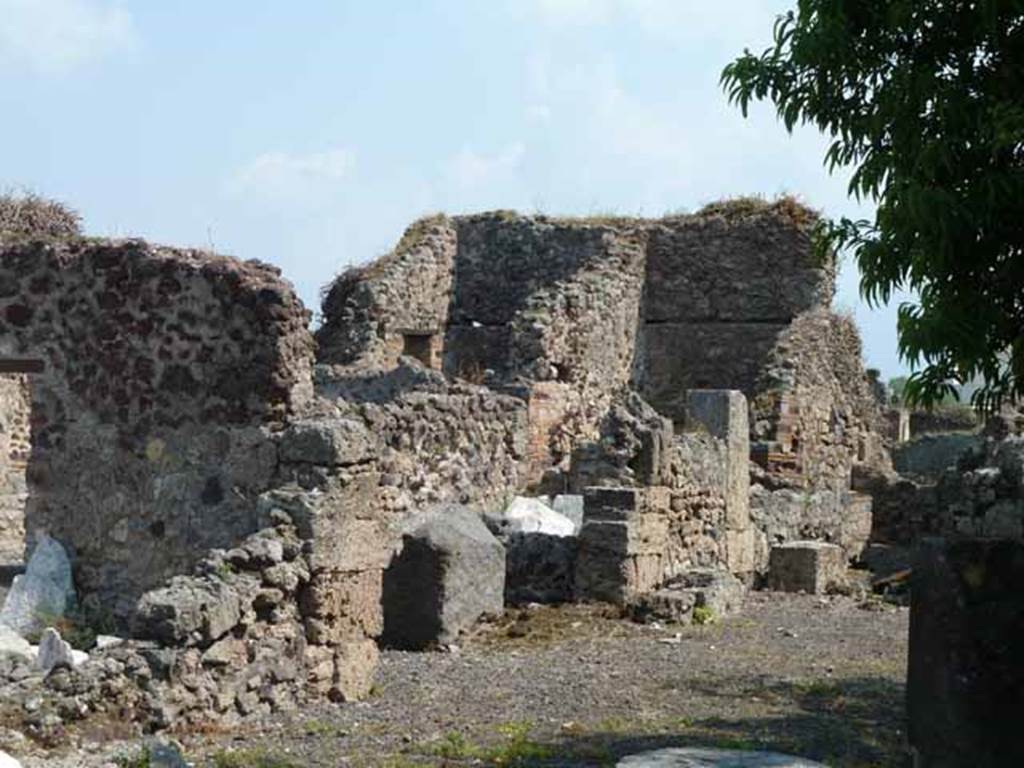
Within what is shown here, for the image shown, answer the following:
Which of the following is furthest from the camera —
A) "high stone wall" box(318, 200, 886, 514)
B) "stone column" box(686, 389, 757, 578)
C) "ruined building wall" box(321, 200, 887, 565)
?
"high stone wall" box(318, 200, 886, 514)

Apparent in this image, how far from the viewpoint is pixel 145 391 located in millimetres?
11211

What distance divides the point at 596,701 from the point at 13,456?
1216 centimetres

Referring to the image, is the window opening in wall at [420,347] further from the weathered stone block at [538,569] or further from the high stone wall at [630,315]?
the weathered stone block at [538,569]

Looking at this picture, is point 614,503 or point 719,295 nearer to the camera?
point 614,503

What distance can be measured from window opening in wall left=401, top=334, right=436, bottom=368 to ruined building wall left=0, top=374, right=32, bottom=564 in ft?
15.5

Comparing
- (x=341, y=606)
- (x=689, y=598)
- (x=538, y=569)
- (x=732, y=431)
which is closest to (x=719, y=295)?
(x=732, y=431)

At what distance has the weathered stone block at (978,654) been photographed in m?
5.51

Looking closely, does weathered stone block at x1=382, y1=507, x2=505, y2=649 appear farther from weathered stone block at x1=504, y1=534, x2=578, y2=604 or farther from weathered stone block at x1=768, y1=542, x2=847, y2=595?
weathered stone block at x1=768, y1=542, x2=847, y2=595

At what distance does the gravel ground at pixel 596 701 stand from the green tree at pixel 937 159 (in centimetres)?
208

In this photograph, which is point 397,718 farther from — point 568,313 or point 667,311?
point 667,311

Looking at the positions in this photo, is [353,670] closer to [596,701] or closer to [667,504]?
[596,701]

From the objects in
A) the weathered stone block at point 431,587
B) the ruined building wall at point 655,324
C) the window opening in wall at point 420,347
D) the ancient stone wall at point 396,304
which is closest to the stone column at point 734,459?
the ruined building wall at point 655,324

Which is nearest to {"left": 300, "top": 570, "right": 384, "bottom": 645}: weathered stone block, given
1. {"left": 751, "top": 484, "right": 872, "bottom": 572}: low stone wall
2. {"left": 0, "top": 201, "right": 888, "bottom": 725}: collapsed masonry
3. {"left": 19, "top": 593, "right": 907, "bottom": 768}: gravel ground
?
{"left": 0, "top": 201, "right": 888, "bottom": 725}: collapsed masonry

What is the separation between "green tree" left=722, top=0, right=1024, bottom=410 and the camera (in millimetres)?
7414
